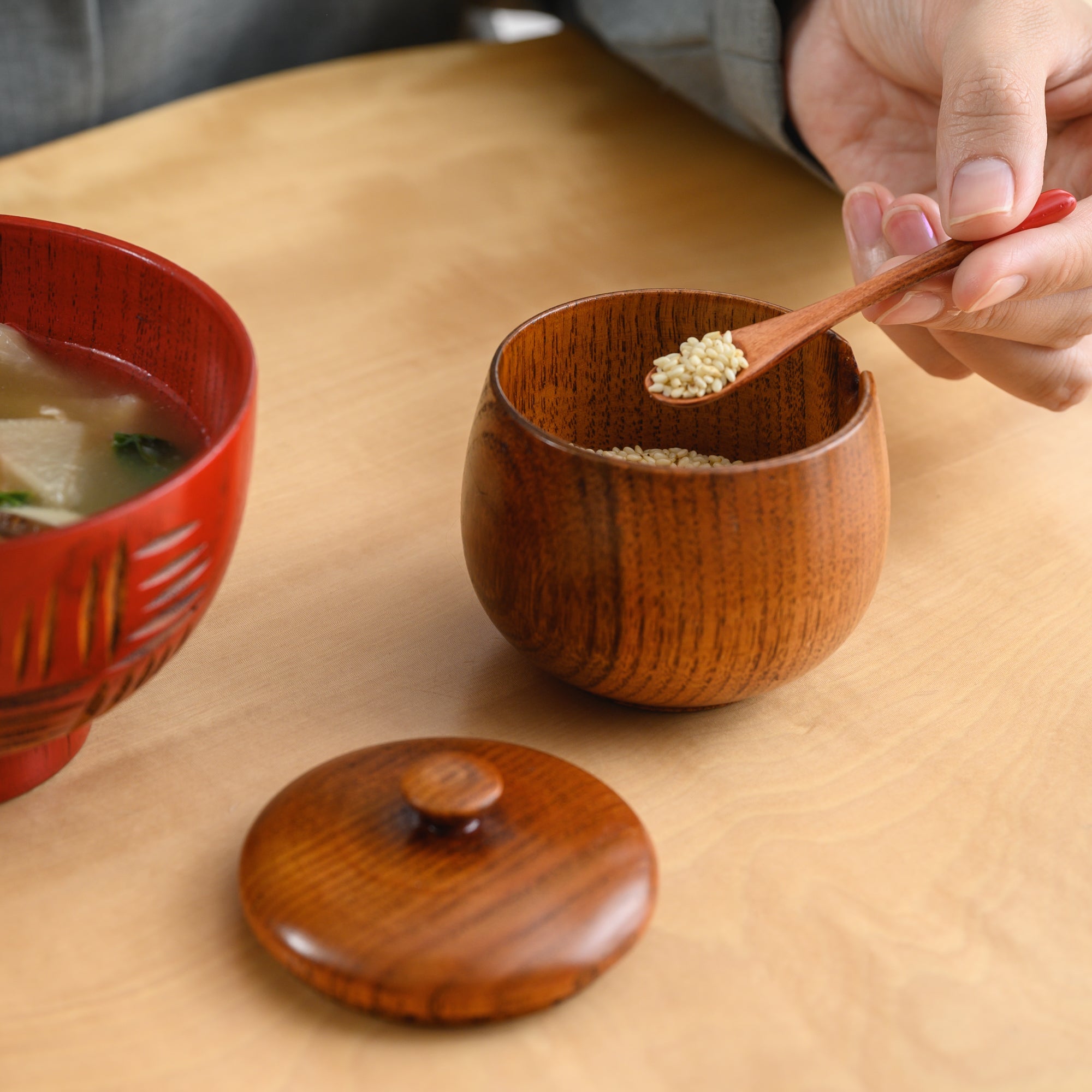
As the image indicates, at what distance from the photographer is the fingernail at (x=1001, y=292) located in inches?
43.1

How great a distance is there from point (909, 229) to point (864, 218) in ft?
0.24

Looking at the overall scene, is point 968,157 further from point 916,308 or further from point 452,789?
point 452,789

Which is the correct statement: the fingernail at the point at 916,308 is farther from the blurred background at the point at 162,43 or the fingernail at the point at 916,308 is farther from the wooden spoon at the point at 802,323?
the blurred background at the point at 162,43

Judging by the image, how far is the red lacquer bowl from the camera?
0.65 meters

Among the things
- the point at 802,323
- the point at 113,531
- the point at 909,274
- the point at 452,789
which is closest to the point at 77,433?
the point at 113,531

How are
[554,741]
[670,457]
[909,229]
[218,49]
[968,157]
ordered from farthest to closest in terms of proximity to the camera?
[218,49]
[909,229]
[968,157]
[670,457]
[554,741]

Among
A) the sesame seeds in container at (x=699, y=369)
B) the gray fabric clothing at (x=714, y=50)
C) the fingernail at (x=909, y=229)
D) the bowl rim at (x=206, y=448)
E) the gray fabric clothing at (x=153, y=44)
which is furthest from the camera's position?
the gray fabric clothing at (x=153, y=44)

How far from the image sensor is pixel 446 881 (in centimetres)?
72

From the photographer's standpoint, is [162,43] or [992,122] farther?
[162,43]

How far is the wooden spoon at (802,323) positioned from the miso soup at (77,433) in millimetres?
383

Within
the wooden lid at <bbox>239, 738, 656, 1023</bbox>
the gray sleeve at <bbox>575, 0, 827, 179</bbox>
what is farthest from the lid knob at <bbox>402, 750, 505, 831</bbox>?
the gray sleeve at <bbox>575, 0, 827, 179</bbox>

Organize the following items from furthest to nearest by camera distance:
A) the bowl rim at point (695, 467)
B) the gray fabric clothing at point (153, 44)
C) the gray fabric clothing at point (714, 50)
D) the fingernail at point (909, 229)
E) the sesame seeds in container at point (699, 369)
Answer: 1. the gray fabric clothing at point (153, 44)
2. the gray fabric clothing at point (714, 50)
3. the fingernail at point (909, 229)
4. the sesame seeds in container at point (699, 369)
5. the bowl rim at point (695, 467)

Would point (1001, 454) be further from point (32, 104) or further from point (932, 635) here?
point (32, 104)

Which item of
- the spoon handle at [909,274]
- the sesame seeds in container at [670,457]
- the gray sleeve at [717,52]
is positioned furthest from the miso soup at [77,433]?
the gray sleeve at [717,52]
